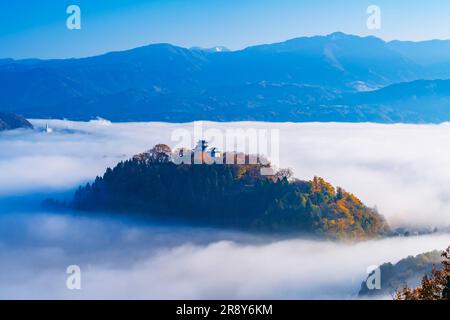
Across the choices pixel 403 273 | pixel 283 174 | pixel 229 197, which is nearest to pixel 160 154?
pixel 229 197

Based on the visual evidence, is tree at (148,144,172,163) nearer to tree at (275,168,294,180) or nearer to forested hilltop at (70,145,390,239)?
forested hilltop at (70,145,390,239)

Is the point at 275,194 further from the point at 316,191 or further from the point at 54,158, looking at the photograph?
the point at 54,158

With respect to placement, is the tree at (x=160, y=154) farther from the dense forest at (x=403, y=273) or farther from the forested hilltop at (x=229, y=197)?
the dense forest at (x=403, y=273)

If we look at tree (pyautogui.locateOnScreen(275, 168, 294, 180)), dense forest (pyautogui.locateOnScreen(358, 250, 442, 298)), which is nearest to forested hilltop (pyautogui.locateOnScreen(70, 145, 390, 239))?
tree (pyautogui.locateOnScreen(275, 168, 294, 180))

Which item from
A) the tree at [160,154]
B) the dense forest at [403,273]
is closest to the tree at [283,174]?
the tree at [160,154]

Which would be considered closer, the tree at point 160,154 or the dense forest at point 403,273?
the dense forest at point 403,273

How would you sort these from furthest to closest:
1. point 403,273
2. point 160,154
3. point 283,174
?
1. point 160,154
2. point 283,174
3. point 403,273

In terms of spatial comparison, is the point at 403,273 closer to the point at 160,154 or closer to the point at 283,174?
the point at 283,174
